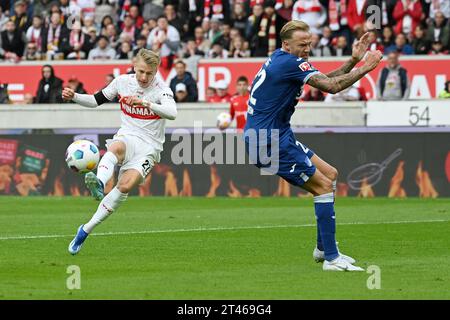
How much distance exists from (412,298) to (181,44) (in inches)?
784

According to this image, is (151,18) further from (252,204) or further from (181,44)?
(252,204)

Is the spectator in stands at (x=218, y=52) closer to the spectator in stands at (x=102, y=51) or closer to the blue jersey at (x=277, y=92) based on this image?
the spectator in stands at (x=102, y=51)

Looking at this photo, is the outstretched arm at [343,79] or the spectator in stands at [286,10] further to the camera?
the spectator in stands at [286,10]

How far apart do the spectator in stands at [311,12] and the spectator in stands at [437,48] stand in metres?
2.59

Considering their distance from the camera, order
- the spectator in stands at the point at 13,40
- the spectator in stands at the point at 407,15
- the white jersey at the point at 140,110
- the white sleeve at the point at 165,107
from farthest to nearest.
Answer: the spectator in stands at the point at 13,40 < the spectator in stands at the point at 407,15 < the white jersey at the point at 140,110 < the white sleeve at the point at 165,107

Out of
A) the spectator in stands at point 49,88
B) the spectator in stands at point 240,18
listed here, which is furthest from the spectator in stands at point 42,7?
the spectator in stands at point 240,18

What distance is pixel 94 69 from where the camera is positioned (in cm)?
2888

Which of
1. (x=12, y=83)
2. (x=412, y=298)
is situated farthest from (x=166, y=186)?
(x=412, y=298)

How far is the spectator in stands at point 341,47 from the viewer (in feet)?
86.9

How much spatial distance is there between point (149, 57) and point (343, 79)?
297cm

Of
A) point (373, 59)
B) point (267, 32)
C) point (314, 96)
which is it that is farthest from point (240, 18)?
point (373, 59)

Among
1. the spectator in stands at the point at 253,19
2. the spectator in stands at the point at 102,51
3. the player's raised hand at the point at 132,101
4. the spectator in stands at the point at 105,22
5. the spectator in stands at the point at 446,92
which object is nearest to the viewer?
the player's raised hand at the point at 132,101

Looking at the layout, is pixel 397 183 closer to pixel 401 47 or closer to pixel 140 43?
pixel 401 47

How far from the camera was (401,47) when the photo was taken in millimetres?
26266
